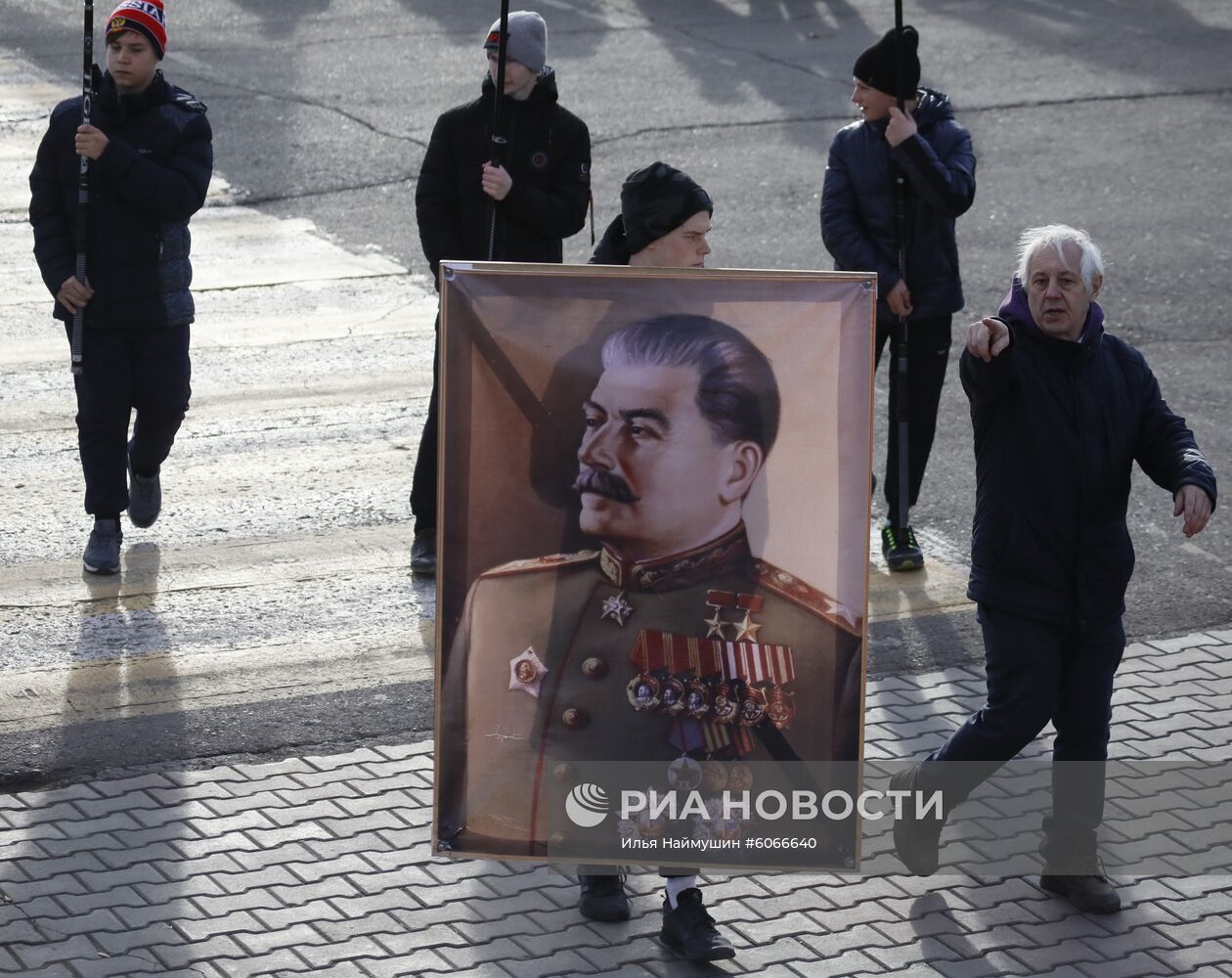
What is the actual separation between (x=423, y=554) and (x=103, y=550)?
130cm

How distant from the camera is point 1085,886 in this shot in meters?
5.35

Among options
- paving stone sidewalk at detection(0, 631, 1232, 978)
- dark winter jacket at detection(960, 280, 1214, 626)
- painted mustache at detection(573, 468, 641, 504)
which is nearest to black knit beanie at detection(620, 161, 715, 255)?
painted mustache at detection(573, 468, 641, 504)

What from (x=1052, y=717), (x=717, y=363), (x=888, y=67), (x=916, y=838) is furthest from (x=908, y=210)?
(x=717, y=363)

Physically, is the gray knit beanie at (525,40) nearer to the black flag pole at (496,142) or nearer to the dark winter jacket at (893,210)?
the black flag pole at (496,142)

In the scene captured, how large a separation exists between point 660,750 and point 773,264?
25.9ft

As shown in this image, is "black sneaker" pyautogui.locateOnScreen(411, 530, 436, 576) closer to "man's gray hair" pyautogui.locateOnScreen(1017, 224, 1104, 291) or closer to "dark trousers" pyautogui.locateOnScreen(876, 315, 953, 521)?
"dark trousers" pyautogui.locateOnScreen(876, 315, 953, 521)

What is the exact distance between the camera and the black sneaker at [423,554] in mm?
7688

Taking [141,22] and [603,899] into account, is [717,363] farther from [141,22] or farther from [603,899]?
[141,22]

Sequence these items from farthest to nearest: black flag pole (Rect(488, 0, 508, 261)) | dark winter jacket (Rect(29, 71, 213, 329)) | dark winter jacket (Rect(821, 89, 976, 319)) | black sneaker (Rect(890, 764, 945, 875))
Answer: dark winter jacket (Rect(821, 89, 976, 319)) < dark winter jacket (Rect(29, 71, 213, 329)) < black flag pole (Rect(488, 0, 508, 261)) < black sneaker (Rect(890, 764, 945, 875))

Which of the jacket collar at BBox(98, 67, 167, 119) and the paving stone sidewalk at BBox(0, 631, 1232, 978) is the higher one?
the jacket collar at BBox(98, 67, 167, 119)

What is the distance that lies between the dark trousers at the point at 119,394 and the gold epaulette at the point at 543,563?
3.21m

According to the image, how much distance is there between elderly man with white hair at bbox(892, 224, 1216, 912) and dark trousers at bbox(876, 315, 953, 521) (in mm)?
2461

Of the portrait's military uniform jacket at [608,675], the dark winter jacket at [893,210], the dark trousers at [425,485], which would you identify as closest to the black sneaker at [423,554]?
the dark trousers at [425,485]

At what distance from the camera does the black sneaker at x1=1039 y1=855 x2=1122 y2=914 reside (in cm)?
532
